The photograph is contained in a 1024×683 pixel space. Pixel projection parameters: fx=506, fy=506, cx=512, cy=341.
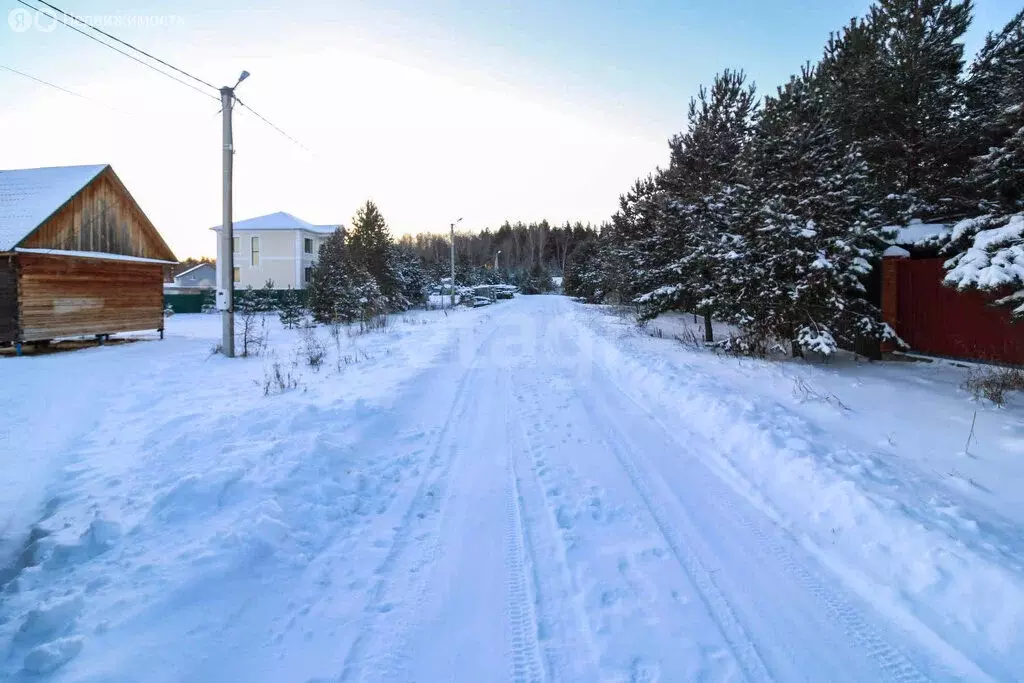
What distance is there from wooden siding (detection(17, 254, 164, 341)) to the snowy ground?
994 centimetres

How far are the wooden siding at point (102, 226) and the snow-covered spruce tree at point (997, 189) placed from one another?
21.2 metres

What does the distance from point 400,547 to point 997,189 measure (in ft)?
42.1

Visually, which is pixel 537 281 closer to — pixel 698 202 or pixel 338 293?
pixel 338 293

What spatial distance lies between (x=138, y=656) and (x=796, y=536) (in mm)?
4195

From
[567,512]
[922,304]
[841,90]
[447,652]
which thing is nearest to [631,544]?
[567,512]

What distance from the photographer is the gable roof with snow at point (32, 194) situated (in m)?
14.2

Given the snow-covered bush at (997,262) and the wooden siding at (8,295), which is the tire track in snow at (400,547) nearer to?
the snow-covered bush at (997,262)

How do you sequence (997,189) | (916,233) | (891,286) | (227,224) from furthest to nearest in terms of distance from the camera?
(227,224), (916,233), (891,286), (997,189)

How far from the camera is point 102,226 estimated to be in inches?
662

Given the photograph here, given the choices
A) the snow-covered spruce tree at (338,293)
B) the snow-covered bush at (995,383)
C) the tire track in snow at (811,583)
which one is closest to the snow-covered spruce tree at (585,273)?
the snow-covered spruce tree at (338,293)

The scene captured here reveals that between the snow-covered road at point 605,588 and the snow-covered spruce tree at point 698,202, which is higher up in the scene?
the snow-covered spruce tree at point 698,202

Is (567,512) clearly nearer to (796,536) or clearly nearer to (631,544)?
(631,544)

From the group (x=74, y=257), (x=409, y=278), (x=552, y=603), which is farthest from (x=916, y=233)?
(x=409, y=278)

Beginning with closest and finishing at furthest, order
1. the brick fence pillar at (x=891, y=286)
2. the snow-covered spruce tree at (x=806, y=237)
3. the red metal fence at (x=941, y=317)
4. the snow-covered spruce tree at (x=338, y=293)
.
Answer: the red metal fence at (x=941, y=317)
the snow-covered spruce tree at (x=806, y=237)
the brick fence pillar at (x=891, y=286)
the snow-covered spruce tree at (x=338, y=293)
